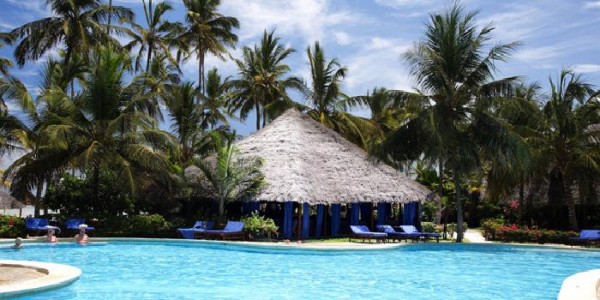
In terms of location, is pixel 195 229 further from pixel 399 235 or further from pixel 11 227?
pixel 399 235

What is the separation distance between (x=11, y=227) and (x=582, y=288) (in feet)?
48.3

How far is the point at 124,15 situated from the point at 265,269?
735 inches

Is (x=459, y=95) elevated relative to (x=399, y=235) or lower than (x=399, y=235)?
elevated

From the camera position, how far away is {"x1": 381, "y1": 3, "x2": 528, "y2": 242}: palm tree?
18.0 metres

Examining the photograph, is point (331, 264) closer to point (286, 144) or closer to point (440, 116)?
point (440, 116)

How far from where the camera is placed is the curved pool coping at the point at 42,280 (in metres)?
6.86

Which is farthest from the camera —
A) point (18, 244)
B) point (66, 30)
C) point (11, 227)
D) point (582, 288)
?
point (66, 30)

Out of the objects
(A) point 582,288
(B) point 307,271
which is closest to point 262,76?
(B) point 307,271

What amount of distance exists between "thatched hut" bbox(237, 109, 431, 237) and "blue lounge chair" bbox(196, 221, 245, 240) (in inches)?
47.7

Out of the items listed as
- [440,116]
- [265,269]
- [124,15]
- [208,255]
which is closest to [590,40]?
[440,116]

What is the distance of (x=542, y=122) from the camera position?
19281mm

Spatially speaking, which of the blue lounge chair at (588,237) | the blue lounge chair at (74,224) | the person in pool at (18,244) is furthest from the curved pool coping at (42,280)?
the blue lounge chair at (588,237)

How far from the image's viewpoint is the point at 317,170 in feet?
65.6

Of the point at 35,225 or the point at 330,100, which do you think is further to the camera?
the point at 330,100
